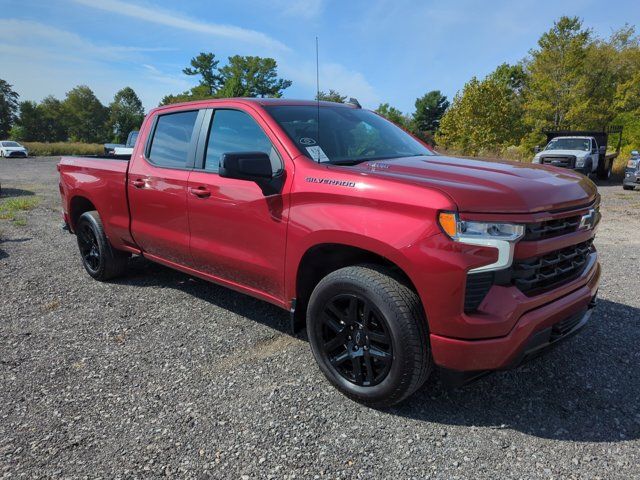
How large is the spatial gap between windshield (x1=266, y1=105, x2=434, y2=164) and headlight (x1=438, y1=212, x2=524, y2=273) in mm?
1071

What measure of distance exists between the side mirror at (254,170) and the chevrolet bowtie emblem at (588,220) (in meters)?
1.82

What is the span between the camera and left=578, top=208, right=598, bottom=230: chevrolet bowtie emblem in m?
2.69

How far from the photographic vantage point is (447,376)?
2.41m

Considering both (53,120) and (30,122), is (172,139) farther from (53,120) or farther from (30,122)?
(53,120)

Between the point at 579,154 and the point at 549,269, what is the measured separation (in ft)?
53.3

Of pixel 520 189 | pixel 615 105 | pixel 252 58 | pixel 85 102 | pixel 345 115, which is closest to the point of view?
A: pixel 520 189

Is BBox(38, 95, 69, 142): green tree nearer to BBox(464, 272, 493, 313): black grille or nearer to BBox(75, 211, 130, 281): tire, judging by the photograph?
BBox(75, 211, 130, 281): tire

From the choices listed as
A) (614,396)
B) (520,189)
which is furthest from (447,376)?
(614,396)

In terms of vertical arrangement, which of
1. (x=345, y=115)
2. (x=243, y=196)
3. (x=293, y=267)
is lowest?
(x=293, y=267)

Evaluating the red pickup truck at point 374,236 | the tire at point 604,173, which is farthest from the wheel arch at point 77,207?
the tire at point 604,173

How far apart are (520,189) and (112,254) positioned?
417 centimetres

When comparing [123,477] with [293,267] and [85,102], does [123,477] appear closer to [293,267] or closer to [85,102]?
[293,267]

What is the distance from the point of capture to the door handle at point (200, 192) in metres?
3.45

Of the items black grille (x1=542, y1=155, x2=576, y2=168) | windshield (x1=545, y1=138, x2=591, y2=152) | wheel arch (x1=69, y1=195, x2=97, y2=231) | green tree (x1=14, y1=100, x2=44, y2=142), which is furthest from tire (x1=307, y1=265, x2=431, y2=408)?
green tree (x1=14, y1=100, x2=44, y2=142)
